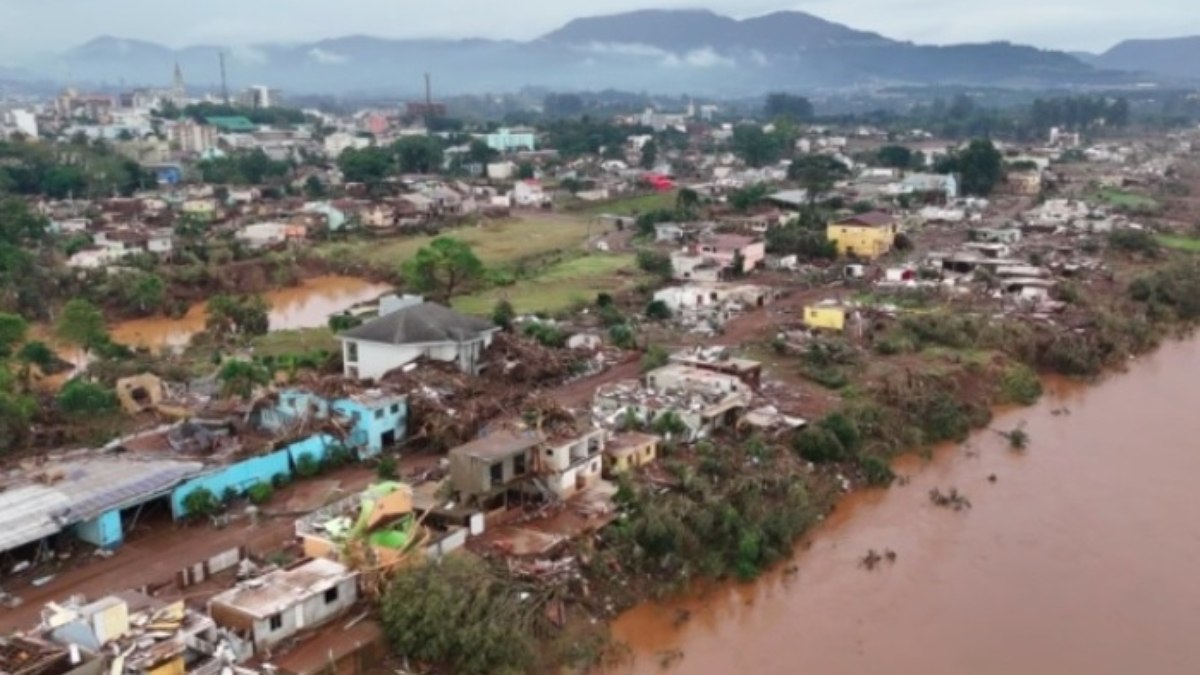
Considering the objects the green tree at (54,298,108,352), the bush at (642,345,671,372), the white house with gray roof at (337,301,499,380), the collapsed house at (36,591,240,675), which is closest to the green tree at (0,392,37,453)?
the white house with gray roof at (337,301,499,380)

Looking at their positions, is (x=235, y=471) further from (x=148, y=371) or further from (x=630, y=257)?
(x=630, y=257)

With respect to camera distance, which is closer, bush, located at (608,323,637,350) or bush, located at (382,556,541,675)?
bush, located at (382,556,541,675)

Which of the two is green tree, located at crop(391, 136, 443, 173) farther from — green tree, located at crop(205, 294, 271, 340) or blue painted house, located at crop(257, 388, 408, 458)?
blue painted house, located at crop(257, 388, 408, 458)

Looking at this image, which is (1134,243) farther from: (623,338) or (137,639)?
(137,639)

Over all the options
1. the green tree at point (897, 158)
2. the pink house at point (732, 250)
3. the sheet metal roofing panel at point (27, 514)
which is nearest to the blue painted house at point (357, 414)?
the sheet metal roofing panel at point (27, 514)

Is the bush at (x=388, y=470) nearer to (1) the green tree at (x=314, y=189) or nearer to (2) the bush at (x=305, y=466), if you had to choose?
(2) the bush at (x=305, y=466)
